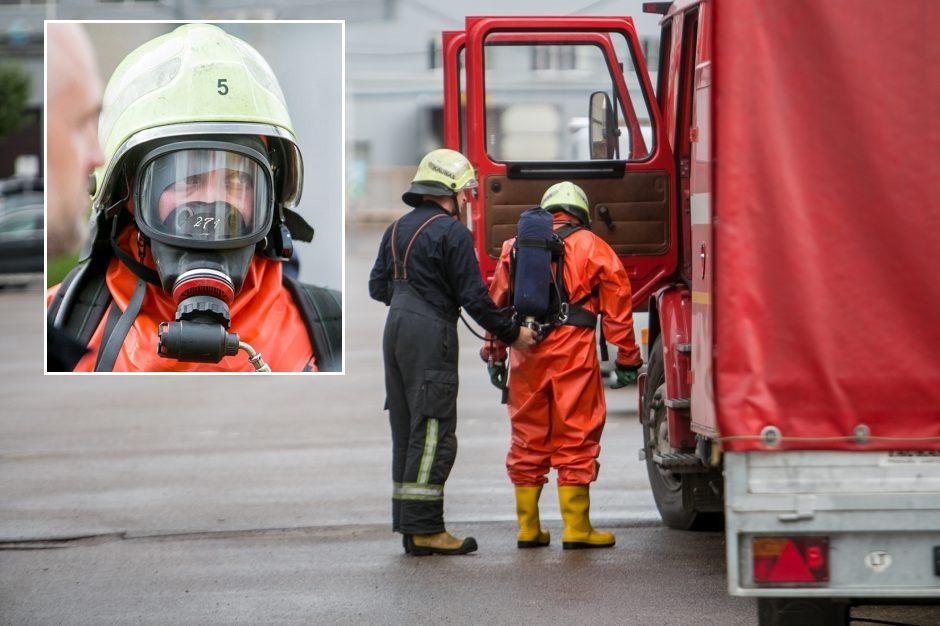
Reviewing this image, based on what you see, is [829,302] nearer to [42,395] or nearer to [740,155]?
[740,155]

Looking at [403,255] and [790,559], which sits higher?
[403,255]

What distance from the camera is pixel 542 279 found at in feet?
26.4

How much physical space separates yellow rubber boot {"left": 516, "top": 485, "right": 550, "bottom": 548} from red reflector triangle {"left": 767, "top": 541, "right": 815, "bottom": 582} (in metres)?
3.32

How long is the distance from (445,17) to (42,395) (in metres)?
5.19

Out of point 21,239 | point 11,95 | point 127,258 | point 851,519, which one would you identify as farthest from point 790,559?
point 11,95

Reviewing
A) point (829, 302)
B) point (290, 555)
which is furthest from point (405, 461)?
point (829, 302)

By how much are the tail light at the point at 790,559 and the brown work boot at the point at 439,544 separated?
3.36 metres

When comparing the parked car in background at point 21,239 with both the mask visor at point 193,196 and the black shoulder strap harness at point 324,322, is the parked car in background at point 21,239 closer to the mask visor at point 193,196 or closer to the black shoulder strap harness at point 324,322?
the black shoulder strap harness at point 324,322

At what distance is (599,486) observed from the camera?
10.1 metres

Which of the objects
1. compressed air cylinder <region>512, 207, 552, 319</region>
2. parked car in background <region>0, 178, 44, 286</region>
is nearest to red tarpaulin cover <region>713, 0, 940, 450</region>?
compressed air cylinder <region>512, 207, 552, 319</region>

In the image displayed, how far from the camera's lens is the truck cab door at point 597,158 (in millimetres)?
8430

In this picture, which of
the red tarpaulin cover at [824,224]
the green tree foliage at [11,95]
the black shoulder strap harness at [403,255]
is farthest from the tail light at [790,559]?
the green tree foliage at [11,95]

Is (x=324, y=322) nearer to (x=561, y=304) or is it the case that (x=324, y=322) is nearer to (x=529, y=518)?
(x=561, y=304)

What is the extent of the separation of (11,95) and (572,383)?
1000 inches
